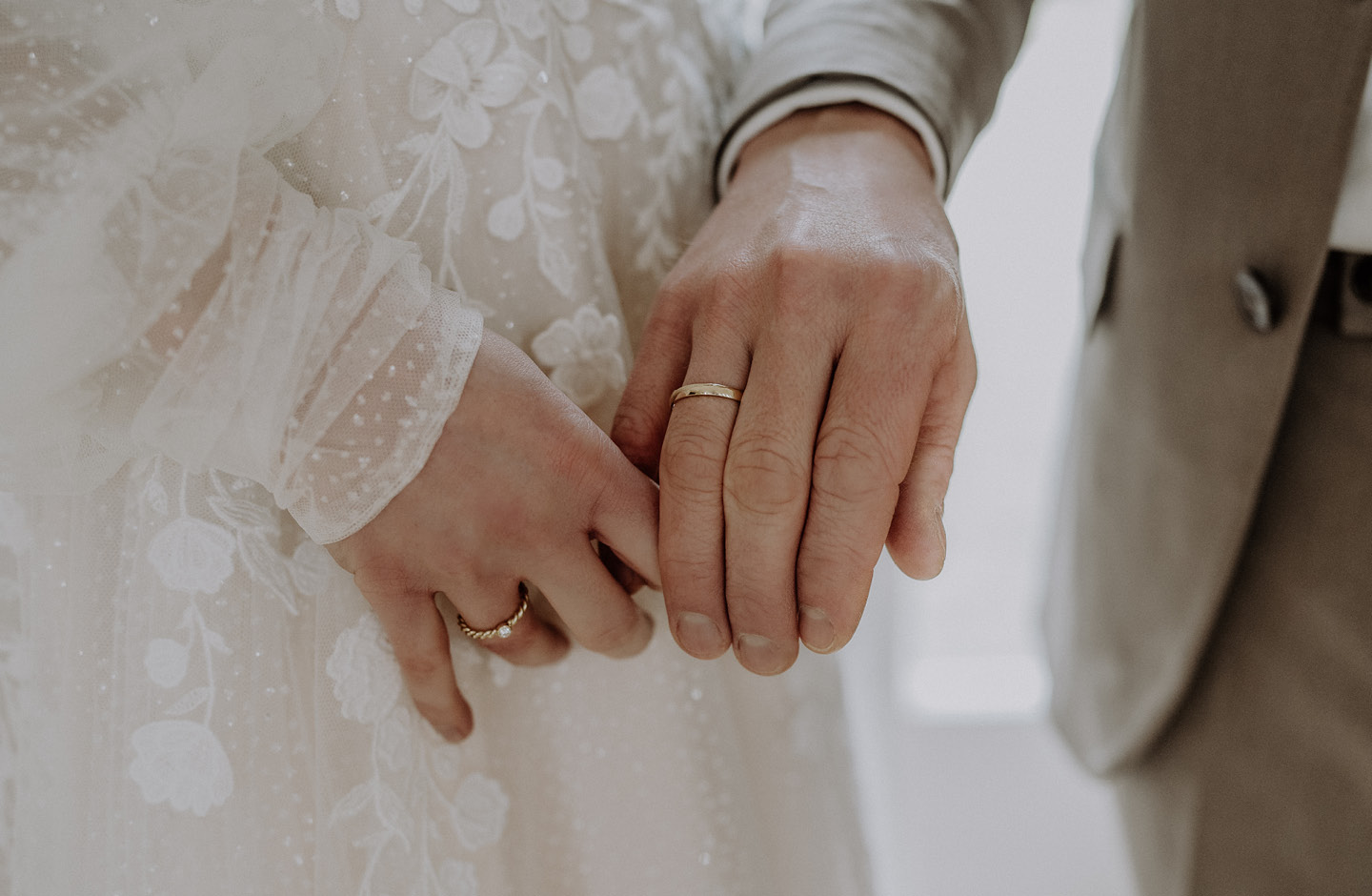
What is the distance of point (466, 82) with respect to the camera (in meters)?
0.47

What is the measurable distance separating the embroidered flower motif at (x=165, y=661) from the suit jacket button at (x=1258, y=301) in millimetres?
726

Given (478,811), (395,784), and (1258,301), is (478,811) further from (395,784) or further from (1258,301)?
(1258,301)

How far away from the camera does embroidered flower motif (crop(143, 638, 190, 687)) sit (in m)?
0.43

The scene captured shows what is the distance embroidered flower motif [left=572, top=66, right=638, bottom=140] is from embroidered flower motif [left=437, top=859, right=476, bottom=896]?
46cm

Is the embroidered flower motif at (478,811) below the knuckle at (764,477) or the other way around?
below

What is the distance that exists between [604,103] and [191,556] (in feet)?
1.20

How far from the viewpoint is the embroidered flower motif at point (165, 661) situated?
16.8 inches

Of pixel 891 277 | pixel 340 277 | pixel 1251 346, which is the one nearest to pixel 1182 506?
pixel 1251 346

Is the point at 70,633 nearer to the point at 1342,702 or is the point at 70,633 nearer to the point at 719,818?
the point at 719,818

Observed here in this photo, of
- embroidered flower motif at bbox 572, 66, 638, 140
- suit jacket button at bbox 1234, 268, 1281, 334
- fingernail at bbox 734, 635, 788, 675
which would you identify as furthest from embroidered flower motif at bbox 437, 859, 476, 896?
suit jacket button at bbox 1234, 268, 1281, 334

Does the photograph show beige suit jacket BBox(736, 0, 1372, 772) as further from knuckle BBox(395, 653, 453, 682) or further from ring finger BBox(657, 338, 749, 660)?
knuckle BBox(395, 653, 453, 682)

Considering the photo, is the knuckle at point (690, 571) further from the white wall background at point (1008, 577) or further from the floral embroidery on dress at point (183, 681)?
the white wall background at point (1008, 577)

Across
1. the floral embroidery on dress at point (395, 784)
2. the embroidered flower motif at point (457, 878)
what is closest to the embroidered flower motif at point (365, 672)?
the floral embroidery on dress at point (395, 784)

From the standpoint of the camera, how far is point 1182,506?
2.36 ft
